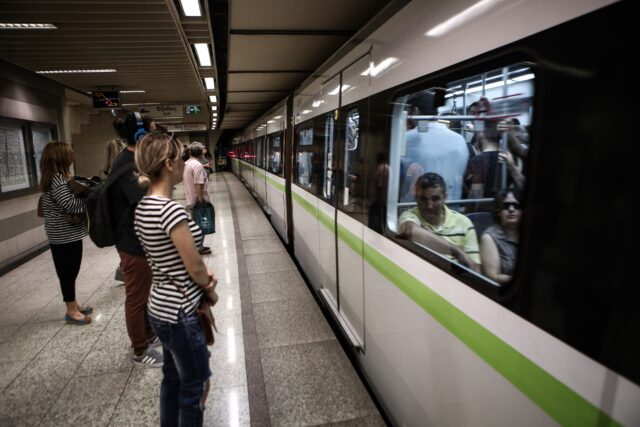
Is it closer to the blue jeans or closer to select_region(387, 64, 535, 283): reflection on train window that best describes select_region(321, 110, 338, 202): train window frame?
select_region(387, 64, 535, 283): reflection on train window

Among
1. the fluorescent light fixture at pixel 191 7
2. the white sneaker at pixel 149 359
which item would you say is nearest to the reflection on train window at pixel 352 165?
the white sneaker at pixel 149 359

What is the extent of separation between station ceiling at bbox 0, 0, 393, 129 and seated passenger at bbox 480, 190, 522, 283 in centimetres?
226

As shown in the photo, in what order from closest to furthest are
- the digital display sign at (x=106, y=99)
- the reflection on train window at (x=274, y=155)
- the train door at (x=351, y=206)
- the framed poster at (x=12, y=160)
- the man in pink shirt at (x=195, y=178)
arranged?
1. the train door at (x=351, y=206)
2. the man in pink shirt at (x=195, y=178)
3. the framed poster at (x=12, y=160)
4. the reflection on train window at (x=274, y=155)
5. the digital display sign at (x=106, y=99)

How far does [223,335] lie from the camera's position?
3.42 metres

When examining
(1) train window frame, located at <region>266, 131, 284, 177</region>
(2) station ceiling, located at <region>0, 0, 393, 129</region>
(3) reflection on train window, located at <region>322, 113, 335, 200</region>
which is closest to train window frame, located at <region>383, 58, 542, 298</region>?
(3) reflection on train window, located at <region>322, 113, 335, 200</region>

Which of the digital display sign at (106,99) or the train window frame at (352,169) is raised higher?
the digital display sign at (106,99)

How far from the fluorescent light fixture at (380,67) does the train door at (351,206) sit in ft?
0.20

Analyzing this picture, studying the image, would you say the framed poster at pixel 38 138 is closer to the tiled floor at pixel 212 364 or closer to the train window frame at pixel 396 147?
the tiled floor at pixel 212 364

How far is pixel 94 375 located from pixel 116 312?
1.12m

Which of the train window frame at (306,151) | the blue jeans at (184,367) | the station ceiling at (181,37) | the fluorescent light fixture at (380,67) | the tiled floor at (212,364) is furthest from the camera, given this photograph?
the train window frame at (306,151)

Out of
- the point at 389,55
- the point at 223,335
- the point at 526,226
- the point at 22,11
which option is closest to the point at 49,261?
the point at 22,11

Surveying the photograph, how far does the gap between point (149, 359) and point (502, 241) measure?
2664mm

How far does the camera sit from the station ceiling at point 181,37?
10.9ft

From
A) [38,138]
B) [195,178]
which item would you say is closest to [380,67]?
[195,178]
